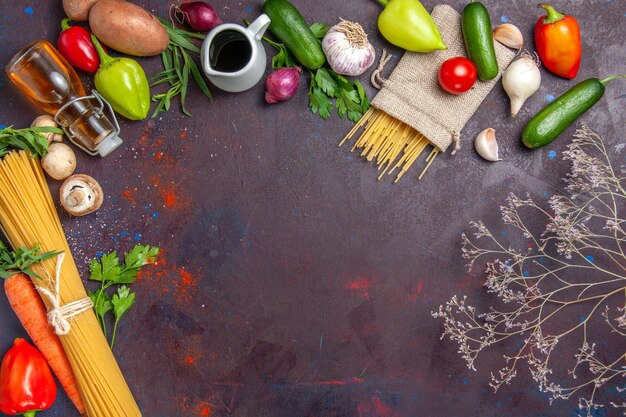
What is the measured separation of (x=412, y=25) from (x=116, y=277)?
116 cm

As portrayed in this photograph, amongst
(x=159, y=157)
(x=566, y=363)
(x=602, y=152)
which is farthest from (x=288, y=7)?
(x=566, y=363)

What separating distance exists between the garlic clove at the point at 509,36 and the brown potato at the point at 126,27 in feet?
3.28

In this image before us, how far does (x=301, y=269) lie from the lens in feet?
Result: 5.59

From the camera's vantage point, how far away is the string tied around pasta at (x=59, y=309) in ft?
5.05

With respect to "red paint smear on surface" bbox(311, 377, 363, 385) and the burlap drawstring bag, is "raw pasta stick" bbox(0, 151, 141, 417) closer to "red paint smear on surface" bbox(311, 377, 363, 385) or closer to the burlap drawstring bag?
"red paint smear on surface" bbox(311, 377, 363, 385)

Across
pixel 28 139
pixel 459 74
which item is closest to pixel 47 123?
pixel 28 139

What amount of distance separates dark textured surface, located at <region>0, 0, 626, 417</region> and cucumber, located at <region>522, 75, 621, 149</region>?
339 mm

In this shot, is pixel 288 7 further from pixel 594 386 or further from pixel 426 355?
pixel 594 386

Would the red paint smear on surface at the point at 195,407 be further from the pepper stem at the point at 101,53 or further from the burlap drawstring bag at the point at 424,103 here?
the pepper stem at the point at 101,53

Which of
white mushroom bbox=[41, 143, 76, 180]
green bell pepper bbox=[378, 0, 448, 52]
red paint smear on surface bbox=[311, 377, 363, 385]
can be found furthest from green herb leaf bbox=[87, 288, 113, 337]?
green bell pepper bbox=[378, 0, 448, 52]

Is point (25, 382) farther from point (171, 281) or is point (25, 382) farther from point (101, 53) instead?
point (101, 53)

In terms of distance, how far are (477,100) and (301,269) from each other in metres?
0.75

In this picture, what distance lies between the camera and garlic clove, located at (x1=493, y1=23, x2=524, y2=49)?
1.62 meters

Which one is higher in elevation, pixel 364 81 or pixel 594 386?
pixel 364 81
